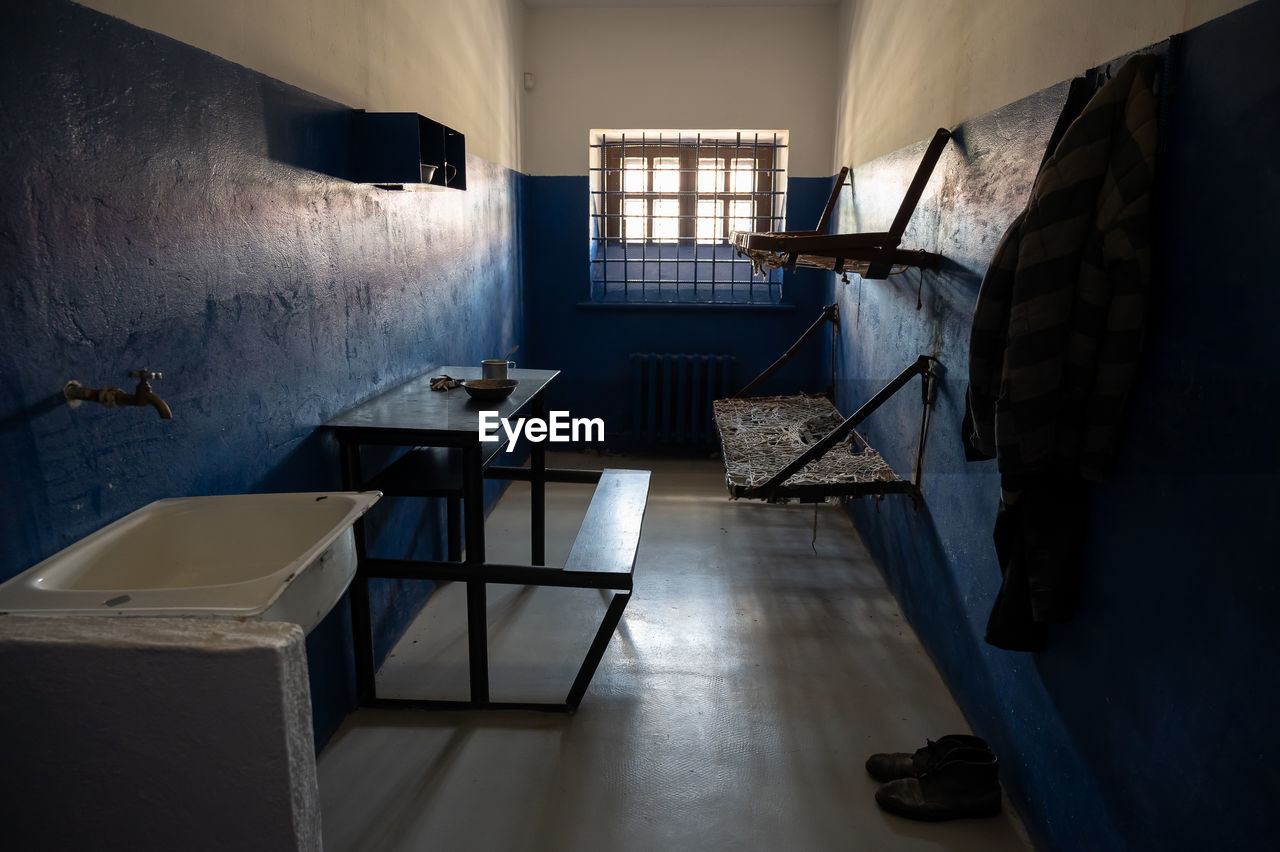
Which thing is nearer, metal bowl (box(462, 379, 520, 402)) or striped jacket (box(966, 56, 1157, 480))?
striped jacket (box(966, 56, 1157, 480))

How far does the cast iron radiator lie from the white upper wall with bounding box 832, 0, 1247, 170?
1.68 m

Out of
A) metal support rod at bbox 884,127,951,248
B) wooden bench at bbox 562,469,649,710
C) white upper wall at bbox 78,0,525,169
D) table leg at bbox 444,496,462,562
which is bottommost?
table leg at bbox 444,496,462,562

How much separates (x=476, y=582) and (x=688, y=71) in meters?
4.31

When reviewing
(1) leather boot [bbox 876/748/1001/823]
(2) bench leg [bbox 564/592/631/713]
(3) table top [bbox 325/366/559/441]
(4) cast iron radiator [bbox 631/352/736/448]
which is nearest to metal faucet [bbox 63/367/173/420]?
(3) table top [bbox 325/366/559/441]

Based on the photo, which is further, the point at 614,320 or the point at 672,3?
the point at 614,320

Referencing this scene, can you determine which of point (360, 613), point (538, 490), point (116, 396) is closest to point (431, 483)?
point (360, 613)

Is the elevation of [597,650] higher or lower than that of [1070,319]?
lower

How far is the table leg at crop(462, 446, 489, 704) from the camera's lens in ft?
8.35

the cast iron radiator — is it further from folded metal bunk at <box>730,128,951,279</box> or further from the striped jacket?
the striped jacket

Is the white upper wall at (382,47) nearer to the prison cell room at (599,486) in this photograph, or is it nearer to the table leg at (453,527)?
the prison cell room at (599,486)

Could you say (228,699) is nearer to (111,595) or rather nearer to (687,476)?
(111,595)

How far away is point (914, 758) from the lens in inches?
92.8

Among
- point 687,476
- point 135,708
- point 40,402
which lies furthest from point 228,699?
point 687,476

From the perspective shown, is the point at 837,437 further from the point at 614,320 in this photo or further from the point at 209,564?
the point at 614,320
